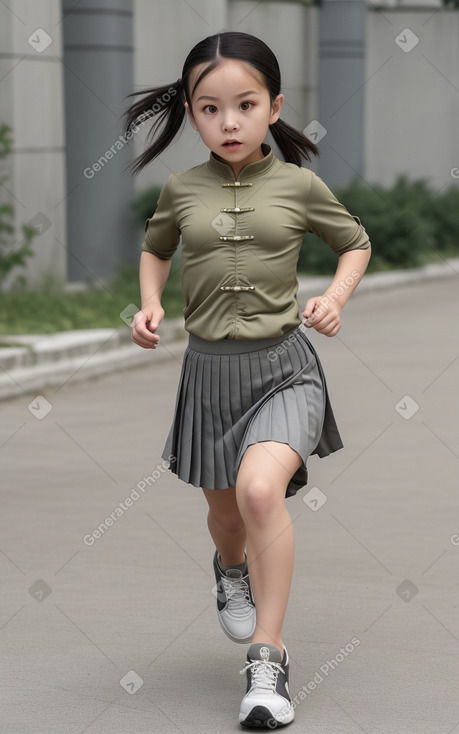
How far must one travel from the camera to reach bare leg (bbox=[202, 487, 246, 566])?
442 cm

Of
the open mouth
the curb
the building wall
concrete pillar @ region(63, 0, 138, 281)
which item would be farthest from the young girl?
the building wall

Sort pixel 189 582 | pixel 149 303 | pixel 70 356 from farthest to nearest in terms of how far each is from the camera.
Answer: pixel 70 356 < pixel 189 582 < pixel 149 303

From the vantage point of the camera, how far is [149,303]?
4.36 meters

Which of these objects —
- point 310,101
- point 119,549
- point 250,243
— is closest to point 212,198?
point 250,243

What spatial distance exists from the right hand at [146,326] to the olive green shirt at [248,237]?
0.12m

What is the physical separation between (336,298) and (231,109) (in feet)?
1.99

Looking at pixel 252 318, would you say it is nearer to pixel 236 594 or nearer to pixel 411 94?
pixel 236 594

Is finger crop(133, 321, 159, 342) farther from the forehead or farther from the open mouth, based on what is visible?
the forehead

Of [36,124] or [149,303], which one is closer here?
[149,303]

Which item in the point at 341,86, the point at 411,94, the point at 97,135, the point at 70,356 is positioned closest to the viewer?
the point at 70,356

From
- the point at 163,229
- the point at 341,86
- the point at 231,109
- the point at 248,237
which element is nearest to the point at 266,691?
the point at 248,237

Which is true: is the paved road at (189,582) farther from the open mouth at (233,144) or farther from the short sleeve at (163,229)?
the open mouth at (233,144)

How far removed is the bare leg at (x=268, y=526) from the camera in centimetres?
403

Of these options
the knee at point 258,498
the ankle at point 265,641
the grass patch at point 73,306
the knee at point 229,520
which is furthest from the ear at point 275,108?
the grass patch at point 73,306
